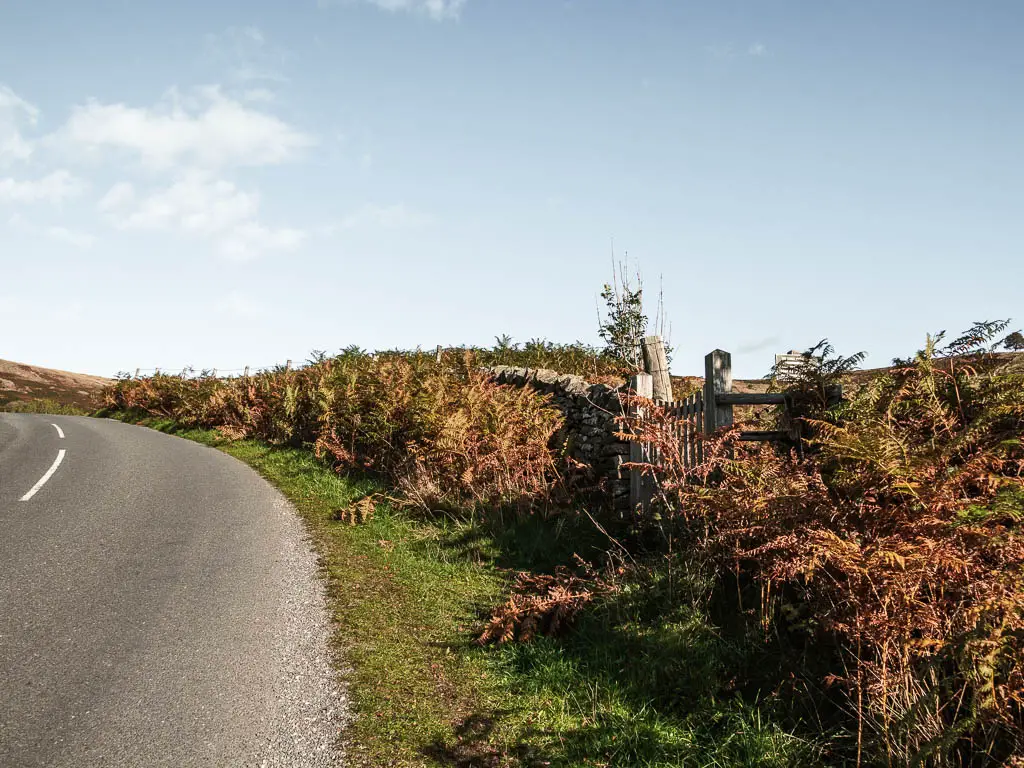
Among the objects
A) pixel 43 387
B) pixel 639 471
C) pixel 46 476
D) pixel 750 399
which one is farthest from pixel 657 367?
pixel 43 387

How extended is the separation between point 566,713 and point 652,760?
2.70 feet

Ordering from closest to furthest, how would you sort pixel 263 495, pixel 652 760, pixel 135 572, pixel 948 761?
pixel 948 761, pixel 652 760, pixel 135 572, pixel 263 495

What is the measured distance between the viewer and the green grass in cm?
423

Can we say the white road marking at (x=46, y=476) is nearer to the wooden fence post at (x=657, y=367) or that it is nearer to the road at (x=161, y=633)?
the road at (x=161, y=633)

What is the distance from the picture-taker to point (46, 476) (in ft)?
41.7

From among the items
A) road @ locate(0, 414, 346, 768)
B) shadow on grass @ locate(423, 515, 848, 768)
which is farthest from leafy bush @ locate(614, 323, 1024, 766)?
road @ locate(0, 414, 346, 768)

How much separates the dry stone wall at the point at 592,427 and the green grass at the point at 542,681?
1678 millimetres

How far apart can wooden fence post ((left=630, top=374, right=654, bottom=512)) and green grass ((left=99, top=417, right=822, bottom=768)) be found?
111 cm

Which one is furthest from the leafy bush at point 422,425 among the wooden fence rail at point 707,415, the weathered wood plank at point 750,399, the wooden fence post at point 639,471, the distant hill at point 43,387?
the distant hill at point 43,387

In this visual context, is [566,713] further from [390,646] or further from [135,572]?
[135,572]

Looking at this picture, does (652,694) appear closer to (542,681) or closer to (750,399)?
(542,681)

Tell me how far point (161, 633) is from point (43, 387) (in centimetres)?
5147

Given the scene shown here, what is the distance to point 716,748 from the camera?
162 inches

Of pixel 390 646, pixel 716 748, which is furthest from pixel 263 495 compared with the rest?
pixel 716 748
